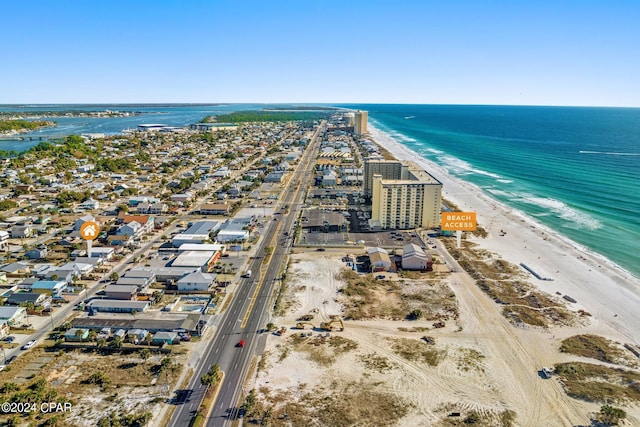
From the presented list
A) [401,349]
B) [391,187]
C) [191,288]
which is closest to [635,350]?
[401,349]

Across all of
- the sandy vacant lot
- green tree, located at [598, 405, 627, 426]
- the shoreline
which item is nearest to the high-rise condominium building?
the shoreline

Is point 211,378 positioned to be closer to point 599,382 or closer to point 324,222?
point 599,382

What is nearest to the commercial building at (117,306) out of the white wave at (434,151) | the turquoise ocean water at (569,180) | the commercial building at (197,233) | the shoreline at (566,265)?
the commercial building at (197,233)

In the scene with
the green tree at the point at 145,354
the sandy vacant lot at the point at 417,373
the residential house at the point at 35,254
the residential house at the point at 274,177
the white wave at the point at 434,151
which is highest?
the white wave at the point at 434,151

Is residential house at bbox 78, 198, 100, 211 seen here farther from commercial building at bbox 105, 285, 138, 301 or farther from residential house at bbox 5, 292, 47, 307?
commercial building at bbox 105, 285, 138, 301

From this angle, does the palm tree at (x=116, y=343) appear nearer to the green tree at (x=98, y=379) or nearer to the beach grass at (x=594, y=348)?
the green tree at (x=98, y=379)

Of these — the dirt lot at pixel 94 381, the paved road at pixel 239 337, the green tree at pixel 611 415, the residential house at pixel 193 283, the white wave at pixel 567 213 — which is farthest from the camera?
the white wave at pixel 567 213

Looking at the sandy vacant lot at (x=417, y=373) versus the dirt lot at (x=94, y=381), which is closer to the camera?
the dirt lot at (x=94, y=381)

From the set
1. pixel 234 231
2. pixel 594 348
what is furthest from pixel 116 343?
pixel 594 348
